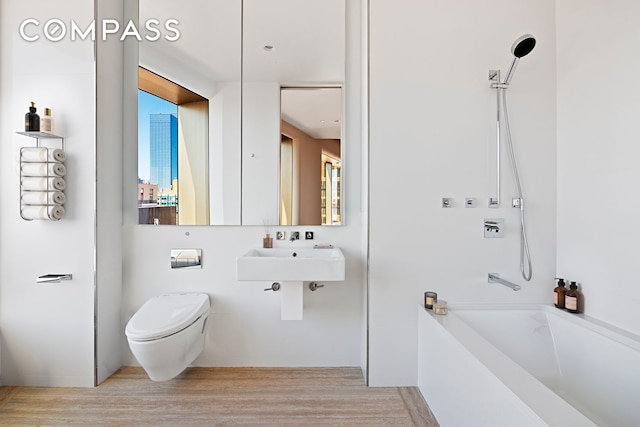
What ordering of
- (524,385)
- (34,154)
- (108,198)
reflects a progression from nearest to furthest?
(524,385) → (34,154) → (108,198)

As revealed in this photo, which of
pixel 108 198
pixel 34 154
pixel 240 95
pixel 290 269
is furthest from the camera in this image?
pixel 240 95

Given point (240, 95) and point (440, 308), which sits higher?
point (240, 95)

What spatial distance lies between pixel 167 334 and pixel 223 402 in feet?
1.72

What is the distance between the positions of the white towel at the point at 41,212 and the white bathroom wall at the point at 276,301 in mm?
686

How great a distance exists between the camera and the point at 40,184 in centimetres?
200

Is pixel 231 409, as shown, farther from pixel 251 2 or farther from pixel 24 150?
pixel 251 2

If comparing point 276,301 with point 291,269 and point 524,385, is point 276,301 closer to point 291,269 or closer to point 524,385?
point 291,269

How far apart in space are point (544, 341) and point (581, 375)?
0.77ft

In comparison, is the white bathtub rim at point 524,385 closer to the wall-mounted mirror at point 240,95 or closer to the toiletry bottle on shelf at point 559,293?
the toiletry bottle on shelf at point 559,293

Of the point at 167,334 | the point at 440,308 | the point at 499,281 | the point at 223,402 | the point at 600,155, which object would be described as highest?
the point at 600,155

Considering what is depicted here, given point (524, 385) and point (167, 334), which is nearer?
point (524, 385)

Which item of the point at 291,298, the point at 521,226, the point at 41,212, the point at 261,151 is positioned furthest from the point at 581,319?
the point at 41,212

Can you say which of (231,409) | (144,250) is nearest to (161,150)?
(144,250)

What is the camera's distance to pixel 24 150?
6.55 ft
